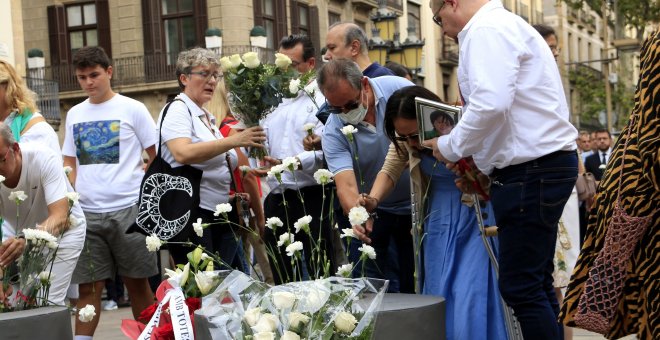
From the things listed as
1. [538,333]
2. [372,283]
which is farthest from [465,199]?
[372,283]

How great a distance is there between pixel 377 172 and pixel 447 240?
107cm

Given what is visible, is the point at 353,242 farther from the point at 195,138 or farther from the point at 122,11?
the point at 122,11

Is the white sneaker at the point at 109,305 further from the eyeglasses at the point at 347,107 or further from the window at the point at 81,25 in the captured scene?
the window at the point at 81,25

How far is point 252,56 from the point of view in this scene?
6961 mm

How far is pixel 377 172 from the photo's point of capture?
680 centimetres

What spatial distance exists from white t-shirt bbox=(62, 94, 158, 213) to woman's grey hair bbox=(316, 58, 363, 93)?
6.88 ft

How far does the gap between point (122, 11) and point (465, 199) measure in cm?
2900

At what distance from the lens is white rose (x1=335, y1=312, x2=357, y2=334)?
3719 millimetres

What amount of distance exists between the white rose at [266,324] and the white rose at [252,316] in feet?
0.13

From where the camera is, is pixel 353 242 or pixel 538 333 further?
pixel 353 242

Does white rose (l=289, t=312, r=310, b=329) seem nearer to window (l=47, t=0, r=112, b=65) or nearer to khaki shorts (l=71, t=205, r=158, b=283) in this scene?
khaki shorts (l=71, t=205, r=158, b=283)

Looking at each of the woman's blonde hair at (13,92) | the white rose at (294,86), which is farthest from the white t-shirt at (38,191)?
the white rose at (294,86)

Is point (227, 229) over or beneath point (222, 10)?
beneath

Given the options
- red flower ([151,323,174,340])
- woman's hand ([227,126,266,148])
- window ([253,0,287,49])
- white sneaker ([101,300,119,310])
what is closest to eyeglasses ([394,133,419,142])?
woman's hand ([227,126,266,148])
